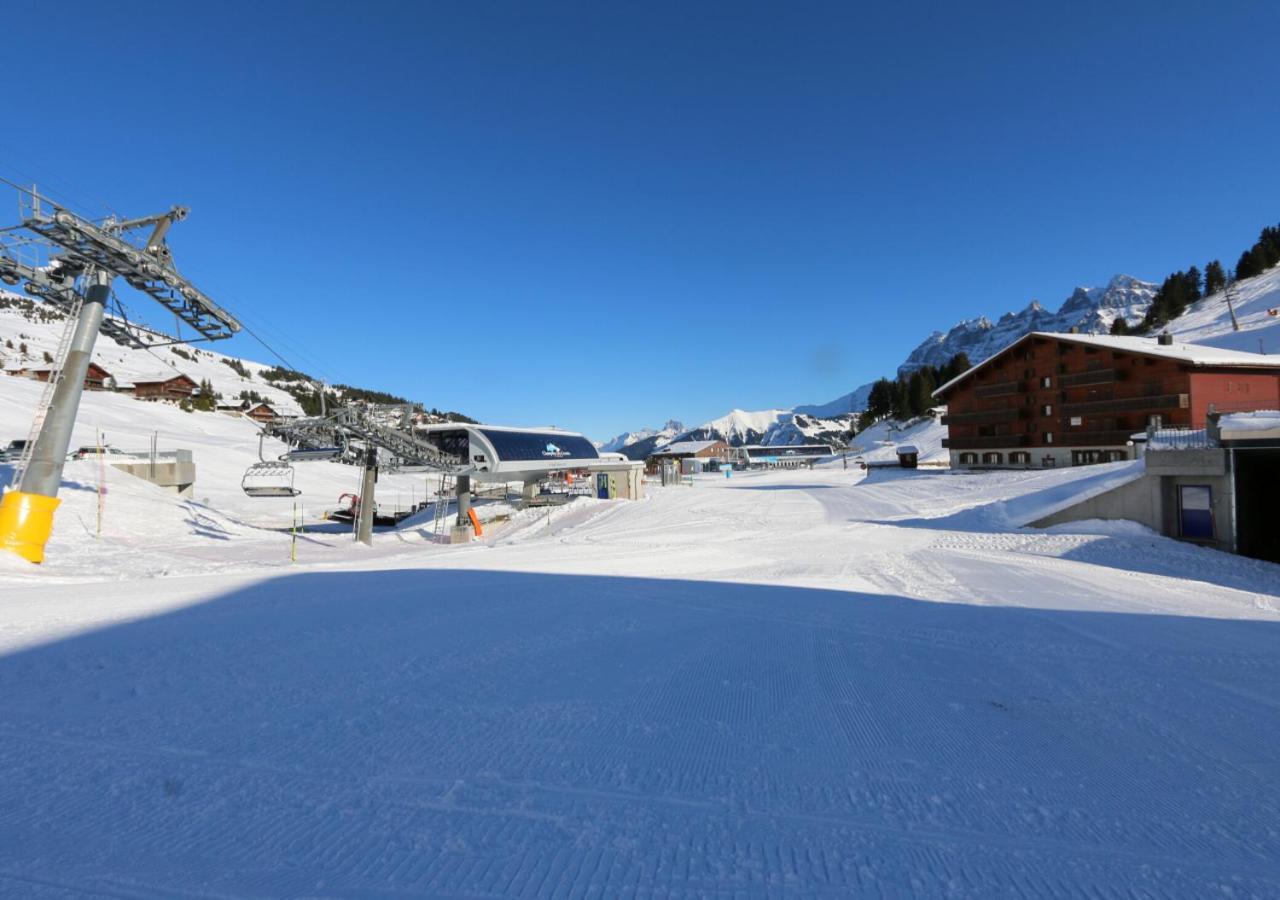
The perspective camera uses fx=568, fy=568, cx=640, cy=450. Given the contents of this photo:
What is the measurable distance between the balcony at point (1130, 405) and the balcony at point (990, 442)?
12.8 feet

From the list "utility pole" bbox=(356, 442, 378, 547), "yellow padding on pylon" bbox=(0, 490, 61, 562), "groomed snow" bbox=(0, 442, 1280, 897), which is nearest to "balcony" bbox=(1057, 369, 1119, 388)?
"groomed snow" bbox=(0, 442, 1280, 897)

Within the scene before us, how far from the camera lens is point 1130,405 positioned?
38.8 meters

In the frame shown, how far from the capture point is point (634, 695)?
14.9ft

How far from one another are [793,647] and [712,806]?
10.9ft

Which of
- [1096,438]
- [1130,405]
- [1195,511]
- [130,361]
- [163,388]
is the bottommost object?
[1195,511]

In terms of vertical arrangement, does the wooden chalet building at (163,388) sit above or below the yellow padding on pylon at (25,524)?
above

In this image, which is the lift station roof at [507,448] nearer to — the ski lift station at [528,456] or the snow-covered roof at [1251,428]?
the ski lift station at [528,456]

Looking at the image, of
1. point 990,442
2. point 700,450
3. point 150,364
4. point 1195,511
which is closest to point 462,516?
point 1195,511

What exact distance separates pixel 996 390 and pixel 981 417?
2700mm

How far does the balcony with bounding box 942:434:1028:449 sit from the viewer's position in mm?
46719

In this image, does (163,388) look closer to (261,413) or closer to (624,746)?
(261,413)

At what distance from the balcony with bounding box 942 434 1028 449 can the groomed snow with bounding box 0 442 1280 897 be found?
4403cm

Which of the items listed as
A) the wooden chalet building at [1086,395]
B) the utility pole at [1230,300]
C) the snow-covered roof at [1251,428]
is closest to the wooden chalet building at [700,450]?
the wooden chalet building at [1086,395]

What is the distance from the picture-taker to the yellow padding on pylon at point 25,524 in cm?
1144
